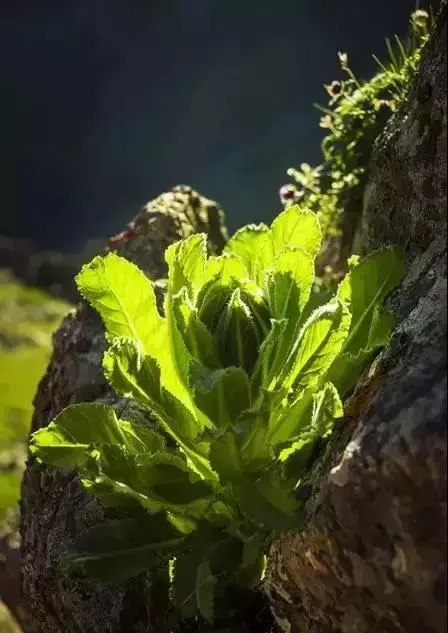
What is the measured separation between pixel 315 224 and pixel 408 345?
0.95ft

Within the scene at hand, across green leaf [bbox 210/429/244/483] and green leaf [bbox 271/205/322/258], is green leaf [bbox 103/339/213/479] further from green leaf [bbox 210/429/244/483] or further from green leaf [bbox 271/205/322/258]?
green leaf [bbox 271/205/322/258]

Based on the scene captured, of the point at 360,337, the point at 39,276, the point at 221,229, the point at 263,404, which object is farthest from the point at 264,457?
the point at 39,276

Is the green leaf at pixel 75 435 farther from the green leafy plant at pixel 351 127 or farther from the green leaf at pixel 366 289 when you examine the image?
the green leafy plant at pixel 351 127

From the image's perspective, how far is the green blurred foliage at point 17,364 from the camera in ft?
9.29

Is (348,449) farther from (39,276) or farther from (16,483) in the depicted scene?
(39,276)

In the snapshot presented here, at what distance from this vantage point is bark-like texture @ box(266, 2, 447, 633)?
2.39 ft

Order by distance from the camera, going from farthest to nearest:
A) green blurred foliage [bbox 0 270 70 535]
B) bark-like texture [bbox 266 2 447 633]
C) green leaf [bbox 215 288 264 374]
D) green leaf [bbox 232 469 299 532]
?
green blurred foliage [bbox 0 270 70 535]
green leaf [bbox 215 288 264 374]
green leaf [bbox 232 469 299 532]
bark-like texture [bbox 266 2 447 633]

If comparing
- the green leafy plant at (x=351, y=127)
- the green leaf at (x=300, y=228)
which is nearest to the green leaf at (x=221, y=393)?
the green leaf at (x=300, y=228)

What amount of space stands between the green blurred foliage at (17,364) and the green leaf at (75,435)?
164cm

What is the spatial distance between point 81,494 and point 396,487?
0.66 metres

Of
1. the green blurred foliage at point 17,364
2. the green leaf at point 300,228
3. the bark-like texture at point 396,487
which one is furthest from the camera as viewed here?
the green blurred foliage at point 17,364

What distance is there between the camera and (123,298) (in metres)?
1.03

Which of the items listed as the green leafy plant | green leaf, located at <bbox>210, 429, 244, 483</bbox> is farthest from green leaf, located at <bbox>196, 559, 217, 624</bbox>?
the green leafy plant

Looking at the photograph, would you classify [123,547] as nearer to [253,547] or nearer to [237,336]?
[253,547]
